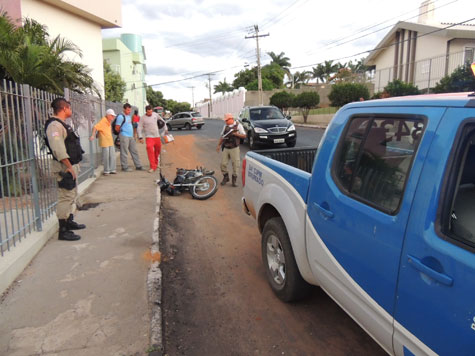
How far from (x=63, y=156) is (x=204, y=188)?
3.63 metres

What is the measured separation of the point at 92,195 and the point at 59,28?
11021 mm

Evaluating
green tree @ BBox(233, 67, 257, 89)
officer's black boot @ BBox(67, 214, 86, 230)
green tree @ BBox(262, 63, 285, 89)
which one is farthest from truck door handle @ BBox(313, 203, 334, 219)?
green tree @ BBox(233, 67, 257, 89)

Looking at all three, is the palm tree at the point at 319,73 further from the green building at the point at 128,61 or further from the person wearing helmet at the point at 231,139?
the person wearing helmet at the point at 231,139

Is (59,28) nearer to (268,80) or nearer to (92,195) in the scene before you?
(92,195)

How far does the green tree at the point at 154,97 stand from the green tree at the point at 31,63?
65.1 m

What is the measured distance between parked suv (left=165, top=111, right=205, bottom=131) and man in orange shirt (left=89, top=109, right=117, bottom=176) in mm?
22556

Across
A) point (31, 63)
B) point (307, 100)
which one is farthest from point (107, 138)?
point (307, 100)

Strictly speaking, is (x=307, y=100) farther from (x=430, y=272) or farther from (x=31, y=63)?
(x=430, y=272)

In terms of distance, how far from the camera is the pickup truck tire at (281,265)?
3.39 m

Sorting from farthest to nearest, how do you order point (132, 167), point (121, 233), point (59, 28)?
point (59, 28)
point (132, 167)
point (121, 233)

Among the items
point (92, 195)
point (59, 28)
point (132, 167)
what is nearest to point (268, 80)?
point (59, 28)

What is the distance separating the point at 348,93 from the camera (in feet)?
82.5

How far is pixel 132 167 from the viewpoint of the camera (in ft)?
39.2

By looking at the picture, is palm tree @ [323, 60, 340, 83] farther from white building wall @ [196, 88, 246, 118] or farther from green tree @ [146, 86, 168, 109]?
green tree @ [146, 86, 168, 109]
